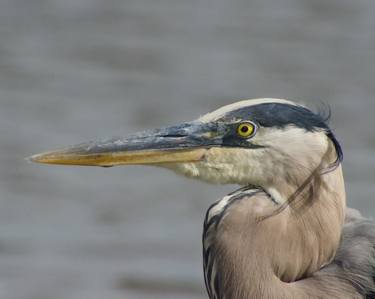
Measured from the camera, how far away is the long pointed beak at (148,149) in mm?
5332

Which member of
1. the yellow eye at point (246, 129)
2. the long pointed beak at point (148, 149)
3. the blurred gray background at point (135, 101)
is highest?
the yellow eye at point (246, 129)

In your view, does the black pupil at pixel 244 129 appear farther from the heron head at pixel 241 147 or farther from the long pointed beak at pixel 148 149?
the long pointed beak at pixel 148 149

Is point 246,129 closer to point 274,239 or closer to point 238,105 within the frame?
point 238,105

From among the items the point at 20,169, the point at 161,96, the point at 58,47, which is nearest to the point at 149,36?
the point at 58,47

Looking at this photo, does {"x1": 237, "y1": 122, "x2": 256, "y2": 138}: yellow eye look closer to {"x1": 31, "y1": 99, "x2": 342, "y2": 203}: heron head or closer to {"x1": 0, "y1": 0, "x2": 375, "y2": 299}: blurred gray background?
{"x1": 31, "y1": 99, "x2": 342, "y2": 203}: heron head

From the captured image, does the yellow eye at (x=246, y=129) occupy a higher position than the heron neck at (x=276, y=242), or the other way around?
the yellow eye at (x=246, y=129)

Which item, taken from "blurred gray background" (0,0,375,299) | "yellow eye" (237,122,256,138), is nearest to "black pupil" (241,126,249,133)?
"yellow eye" (237,122,256,138)

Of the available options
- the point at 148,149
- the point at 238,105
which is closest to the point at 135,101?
the point at 148,149

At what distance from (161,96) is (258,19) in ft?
7.50

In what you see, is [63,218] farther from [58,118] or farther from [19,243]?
[58,118]

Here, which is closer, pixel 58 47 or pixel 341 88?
pixel 341 88

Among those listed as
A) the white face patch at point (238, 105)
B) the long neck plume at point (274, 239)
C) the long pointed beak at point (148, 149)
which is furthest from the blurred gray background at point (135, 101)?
the white face patch at point (238, 105)

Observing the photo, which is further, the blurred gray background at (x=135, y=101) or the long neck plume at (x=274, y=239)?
the blurred gray background at (x=135, y=101)

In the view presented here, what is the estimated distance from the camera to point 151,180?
31.3ft
